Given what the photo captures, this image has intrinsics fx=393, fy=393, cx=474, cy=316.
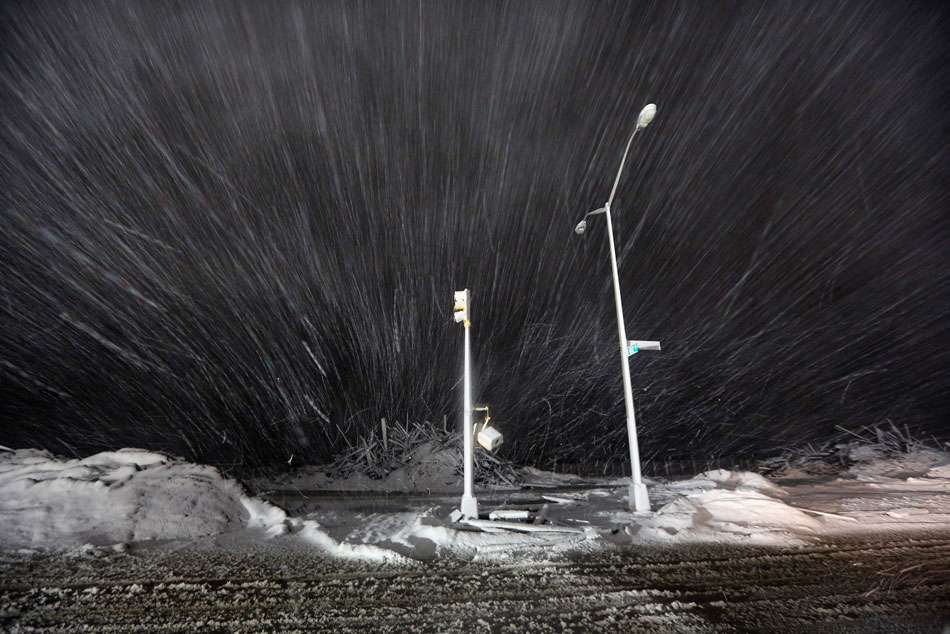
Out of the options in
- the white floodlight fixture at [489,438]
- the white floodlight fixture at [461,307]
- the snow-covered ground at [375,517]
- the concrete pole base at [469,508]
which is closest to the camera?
the snow-covered ground at [375,517]

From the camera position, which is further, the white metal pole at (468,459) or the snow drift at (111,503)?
the white metal pole at (468,459)

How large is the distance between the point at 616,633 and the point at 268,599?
3.58 m

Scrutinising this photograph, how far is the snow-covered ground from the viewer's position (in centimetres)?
593

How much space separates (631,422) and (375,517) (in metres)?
5.90

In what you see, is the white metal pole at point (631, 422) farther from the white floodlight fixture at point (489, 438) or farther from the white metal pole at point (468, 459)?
the white metal pole at point (468, 459)

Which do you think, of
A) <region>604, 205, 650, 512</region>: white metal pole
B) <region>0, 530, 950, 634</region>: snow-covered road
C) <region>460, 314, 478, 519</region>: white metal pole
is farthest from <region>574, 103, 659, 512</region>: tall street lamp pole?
<region>460, 314, 478, 519</region>: white metal pole

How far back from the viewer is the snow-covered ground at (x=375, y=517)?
19.4 ft

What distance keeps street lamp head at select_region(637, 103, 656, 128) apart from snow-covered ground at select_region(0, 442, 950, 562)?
7929 mm

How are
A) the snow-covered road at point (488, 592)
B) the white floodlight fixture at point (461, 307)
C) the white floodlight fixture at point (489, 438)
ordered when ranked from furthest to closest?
the white floodlight fixture at point (461, 307)
the white floodlight fixture at point (489, 438)
the snow-covered road at point (488, 592)

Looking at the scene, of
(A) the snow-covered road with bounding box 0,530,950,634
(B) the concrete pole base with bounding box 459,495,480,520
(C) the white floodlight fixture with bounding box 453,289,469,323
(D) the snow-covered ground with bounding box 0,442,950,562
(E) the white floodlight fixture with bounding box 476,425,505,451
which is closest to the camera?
(A) the snow-covered road with bounding box 0,530,950,634

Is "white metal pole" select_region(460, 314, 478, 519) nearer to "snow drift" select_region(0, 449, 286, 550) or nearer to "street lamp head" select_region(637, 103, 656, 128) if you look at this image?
"snow drift" select_region(0, 449, 286, 550)

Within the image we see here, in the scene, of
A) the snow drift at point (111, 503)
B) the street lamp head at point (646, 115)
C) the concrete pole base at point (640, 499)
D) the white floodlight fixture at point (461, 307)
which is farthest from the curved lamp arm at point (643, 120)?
the snow drift at point (111, 503)

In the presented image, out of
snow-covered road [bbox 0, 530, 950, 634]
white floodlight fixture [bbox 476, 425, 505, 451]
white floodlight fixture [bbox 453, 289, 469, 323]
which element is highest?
white floodlight fixture [bbox 453, 289, 469, 323]

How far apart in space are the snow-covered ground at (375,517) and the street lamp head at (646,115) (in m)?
7.93
